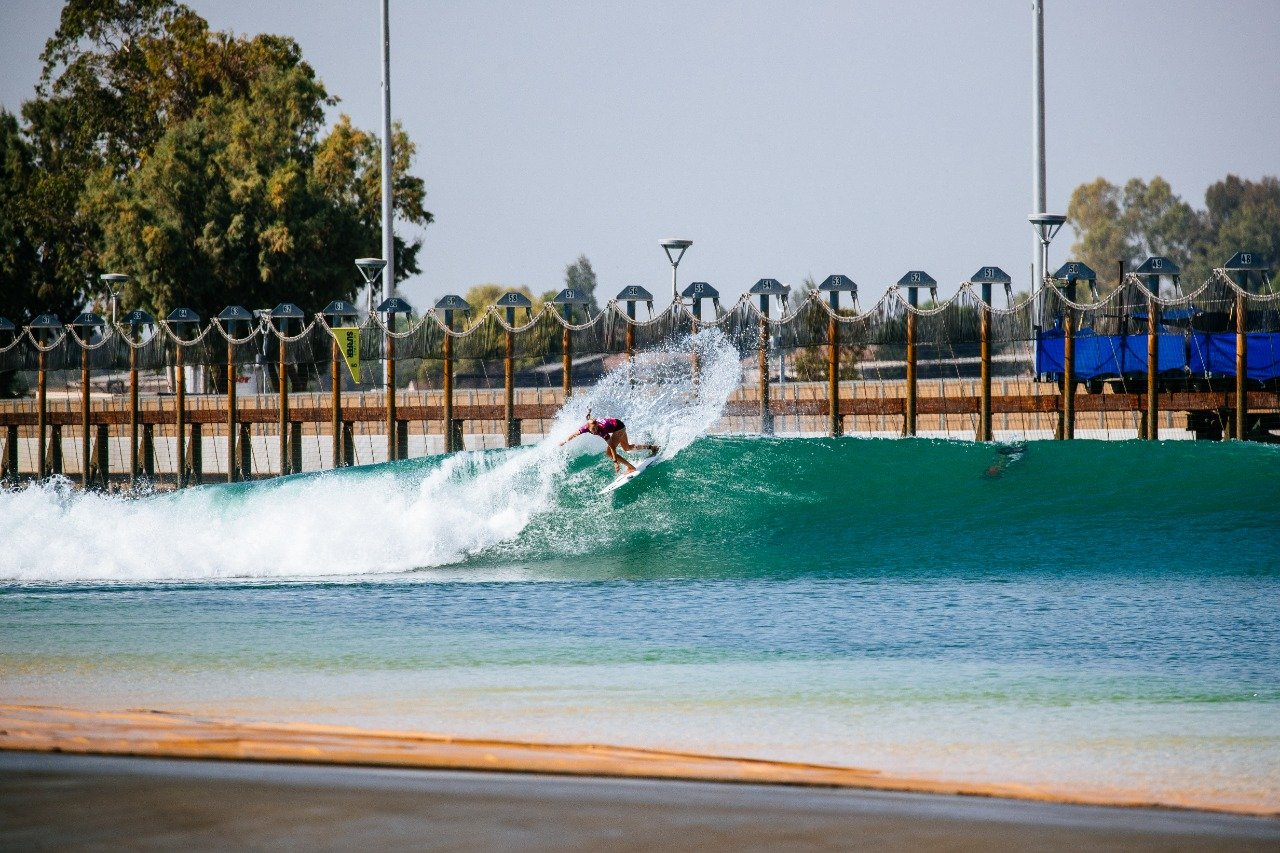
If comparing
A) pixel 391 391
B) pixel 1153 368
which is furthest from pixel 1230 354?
pixel 391 391

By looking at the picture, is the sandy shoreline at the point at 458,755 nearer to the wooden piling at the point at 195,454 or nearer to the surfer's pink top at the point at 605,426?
the surfer's pink top at the point at 605,426

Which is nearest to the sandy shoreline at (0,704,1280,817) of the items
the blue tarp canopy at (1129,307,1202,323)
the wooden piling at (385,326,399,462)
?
the blue tarp canopy at (1129,307,1202,323)

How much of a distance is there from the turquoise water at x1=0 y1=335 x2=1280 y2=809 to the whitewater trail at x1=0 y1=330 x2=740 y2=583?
8 centimetres

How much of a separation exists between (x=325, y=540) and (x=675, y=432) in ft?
22.1

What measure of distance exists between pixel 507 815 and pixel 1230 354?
84.9 ft

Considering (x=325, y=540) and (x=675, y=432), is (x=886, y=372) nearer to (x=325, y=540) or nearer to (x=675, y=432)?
(x=675, y=432)

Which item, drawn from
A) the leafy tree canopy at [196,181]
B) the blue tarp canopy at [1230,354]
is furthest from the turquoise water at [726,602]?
the leafy tree canopy at [196,181]

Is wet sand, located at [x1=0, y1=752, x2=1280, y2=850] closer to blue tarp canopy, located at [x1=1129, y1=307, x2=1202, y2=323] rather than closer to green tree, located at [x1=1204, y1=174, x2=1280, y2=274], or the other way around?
blue tarp canopy, located at [x1=1129, y1=307, x2=1202, y2=323]

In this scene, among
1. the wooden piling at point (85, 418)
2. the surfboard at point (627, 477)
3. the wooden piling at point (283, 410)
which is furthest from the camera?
the wooden piling at point (85, 418)

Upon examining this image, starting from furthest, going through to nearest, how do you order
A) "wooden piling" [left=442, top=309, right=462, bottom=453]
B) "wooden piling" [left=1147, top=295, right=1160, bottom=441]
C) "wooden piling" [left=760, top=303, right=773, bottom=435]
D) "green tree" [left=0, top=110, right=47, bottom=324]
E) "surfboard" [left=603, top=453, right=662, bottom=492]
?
"green tree" [left=0, top=110, right=47, bottom=324], "wooden piling" [left=442, top=309, right=462, bottom=453], "wooden piling" [left=760, top=303, right=773, bottom=435], "wooden piling" [left=1147, top=295, right=1160, bottom=441], "surfboard" [left=603, top=453, right=662, bottom=492]

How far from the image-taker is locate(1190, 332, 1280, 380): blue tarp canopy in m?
29.0

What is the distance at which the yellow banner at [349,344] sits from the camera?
108 ft

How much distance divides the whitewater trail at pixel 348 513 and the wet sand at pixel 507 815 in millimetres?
12434

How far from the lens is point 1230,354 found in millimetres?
29078
